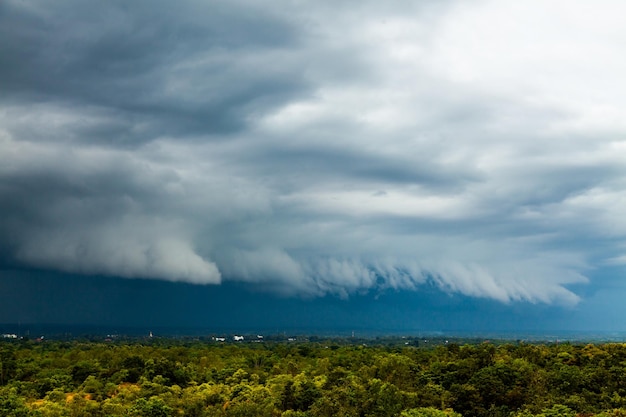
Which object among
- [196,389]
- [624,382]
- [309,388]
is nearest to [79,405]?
[196,389]

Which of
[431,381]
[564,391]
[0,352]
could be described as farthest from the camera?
[0,352]

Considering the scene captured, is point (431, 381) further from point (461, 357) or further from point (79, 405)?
point (79, 405)

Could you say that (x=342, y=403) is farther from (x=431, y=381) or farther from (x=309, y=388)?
(x=431, y=381)

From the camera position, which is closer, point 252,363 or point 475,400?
point 475,400

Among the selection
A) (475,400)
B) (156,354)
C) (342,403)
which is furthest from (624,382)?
(156,354)

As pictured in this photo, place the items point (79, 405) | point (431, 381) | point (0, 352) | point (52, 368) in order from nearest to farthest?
point (79, 405)
point (431, 381)
point (52, 368)
point (0, 352)

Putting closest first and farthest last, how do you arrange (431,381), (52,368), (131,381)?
(431,381), (131,381), (52,368)
